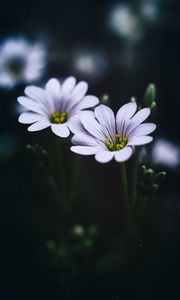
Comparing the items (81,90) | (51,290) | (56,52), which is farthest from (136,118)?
(56,52)

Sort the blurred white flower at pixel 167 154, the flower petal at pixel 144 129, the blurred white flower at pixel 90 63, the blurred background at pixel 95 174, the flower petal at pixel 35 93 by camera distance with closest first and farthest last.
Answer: the flower petal at pixel 144 129, the flower petal at pixel 35 93, the blurred background at pixel 95 174, the blurred white flower at pixel 167 154, the blurred white flower at pixel 90 63

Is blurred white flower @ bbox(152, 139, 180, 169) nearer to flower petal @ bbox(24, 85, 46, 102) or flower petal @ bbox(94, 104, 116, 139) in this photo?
flower petal @ bbox(94, 104, 116, 139)

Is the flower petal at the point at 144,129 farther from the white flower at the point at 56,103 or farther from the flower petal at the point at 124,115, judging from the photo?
the white flower at the point at 56,103

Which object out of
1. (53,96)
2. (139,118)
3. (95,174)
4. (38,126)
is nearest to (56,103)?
(53,96)

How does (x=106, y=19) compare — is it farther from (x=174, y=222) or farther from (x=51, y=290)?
(x=51, y=290)

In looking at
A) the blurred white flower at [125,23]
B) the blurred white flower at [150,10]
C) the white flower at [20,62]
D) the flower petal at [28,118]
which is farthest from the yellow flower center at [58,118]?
the blurred white flower at [150,10]

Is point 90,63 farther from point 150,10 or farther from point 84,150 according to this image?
point 84,150

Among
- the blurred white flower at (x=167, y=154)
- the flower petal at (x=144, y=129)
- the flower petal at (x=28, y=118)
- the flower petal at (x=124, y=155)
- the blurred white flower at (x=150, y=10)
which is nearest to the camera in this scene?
the flower petal at (x=124, y=155)
